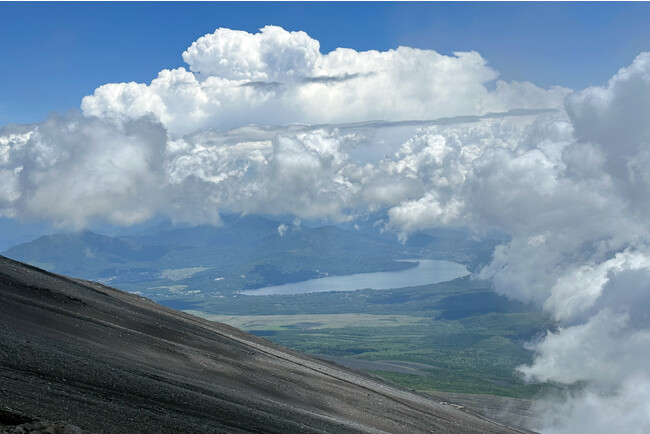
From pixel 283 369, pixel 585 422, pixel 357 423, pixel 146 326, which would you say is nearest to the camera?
pixel 357 423

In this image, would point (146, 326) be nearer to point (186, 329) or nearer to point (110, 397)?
point (186, 329)

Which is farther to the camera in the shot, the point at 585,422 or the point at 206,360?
the point at 585,422

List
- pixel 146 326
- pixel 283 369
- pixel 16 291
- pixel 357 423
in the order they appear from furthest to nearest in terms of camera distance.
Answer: pixel 283 369
pixel 146 326
pixel 16 291
pixel 357 423

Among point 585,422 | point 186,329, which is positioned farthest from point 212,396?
point 585,422

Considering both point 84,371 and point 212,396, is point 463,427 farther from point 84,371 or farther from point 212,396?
point 84,371

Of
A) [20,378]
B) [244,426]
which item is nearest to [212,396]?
[244,426]

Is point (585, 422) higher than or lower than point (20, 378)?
higher
